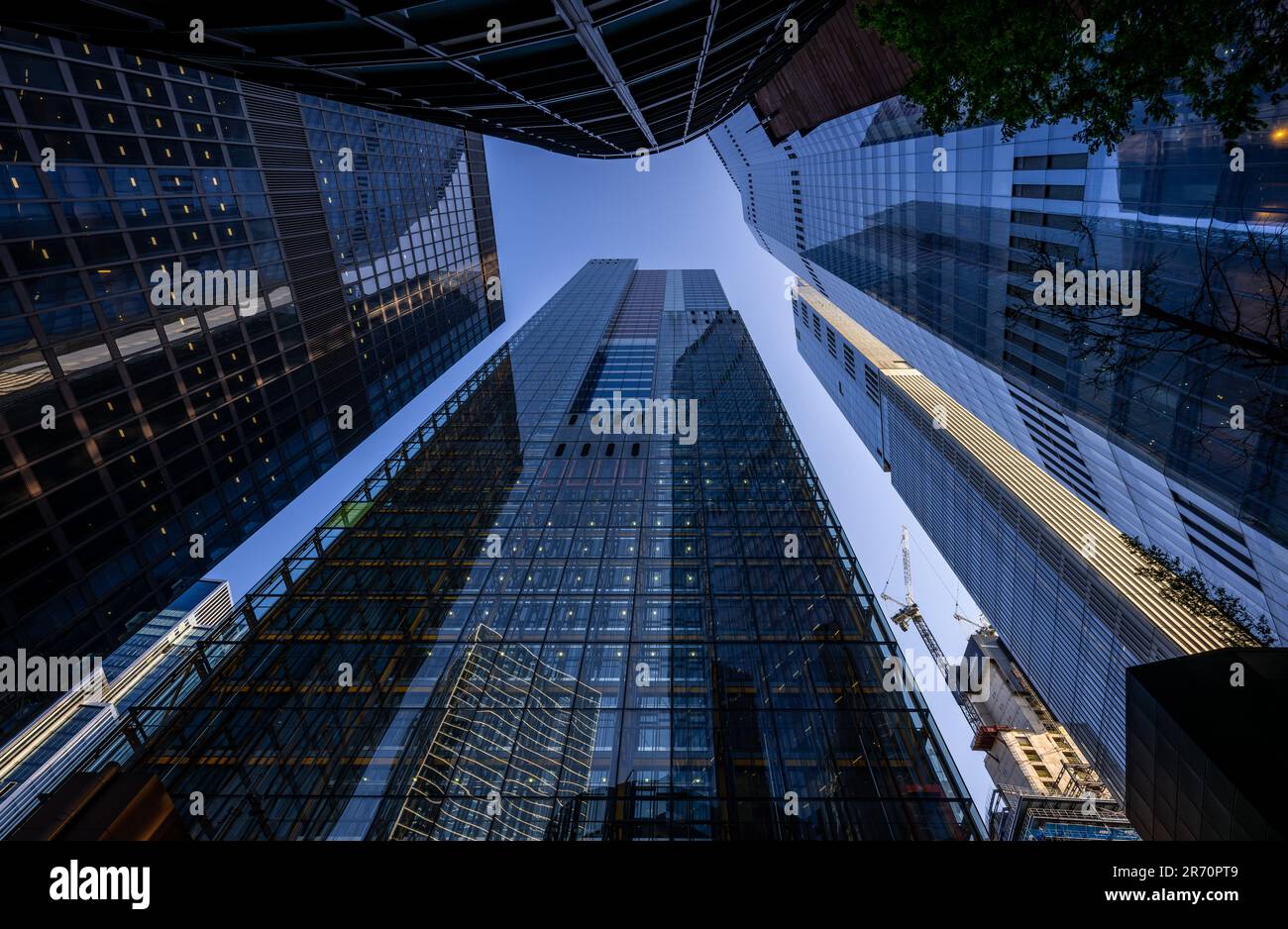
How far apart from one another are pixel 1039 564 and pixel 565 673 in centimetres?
5661

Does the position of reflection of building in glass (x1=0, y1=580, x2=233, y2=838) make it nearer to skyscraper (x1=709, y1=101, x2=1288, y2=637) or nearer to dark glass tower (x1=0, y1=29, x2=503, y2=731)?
dark glass tower (x1=0, y1=29, x2=503, y2=731)

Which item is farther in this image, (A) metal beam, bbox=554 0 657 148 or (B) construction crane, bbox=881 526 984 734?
(B) construction crane, bbox=881 526 984 734

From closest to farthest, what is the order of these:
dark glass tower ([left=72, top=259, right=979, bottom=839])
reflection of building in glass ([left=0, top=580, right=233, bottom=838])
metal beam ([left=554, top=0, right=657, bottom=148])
Answer: metal beam ([left=554, top=0, right=657, bottom=148]) → dark glass tower ([left=72, top=259, right=979, bottom=839]) → reflection of building in glass ([left=0, top=580, right=233, bottom=838])

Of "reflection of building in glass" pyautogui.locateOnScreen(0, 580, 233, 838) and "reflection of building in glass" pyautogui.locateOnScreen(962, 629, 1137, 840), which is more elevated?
"reflection of building in glass" pyautogui.locateOnScreen(0, 580, 233, 838)

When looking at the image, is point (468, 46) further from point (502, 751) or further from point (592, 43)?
point (502, 751)

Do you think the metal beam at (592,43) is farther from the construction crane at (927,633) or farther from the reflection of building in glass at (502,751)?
the construction crane at (927,633)

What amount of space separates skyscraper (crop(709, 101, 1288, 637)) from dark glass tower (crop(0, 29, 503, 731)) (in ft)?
94.7

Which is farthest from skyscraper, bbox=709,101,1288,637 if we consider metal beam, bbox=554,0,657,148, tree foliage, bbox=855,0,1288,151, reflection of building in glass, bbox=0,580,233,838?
reflection of building in glass, bbox=0,580,233,838

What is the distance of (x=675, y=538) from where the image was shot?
25203mm

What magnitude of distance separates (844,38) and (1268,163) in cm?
3415

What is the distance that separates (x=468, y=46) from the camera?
40.7ft

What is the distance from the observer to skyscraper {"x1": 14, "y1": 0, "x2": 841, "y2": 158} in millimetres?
10711

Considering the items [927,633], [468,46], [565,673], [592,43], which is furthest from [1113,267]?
[927,633]

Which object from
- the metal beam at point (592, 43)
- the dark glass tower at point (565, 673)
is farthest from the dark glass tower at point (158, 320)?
the metal beam at point (592, 43)
